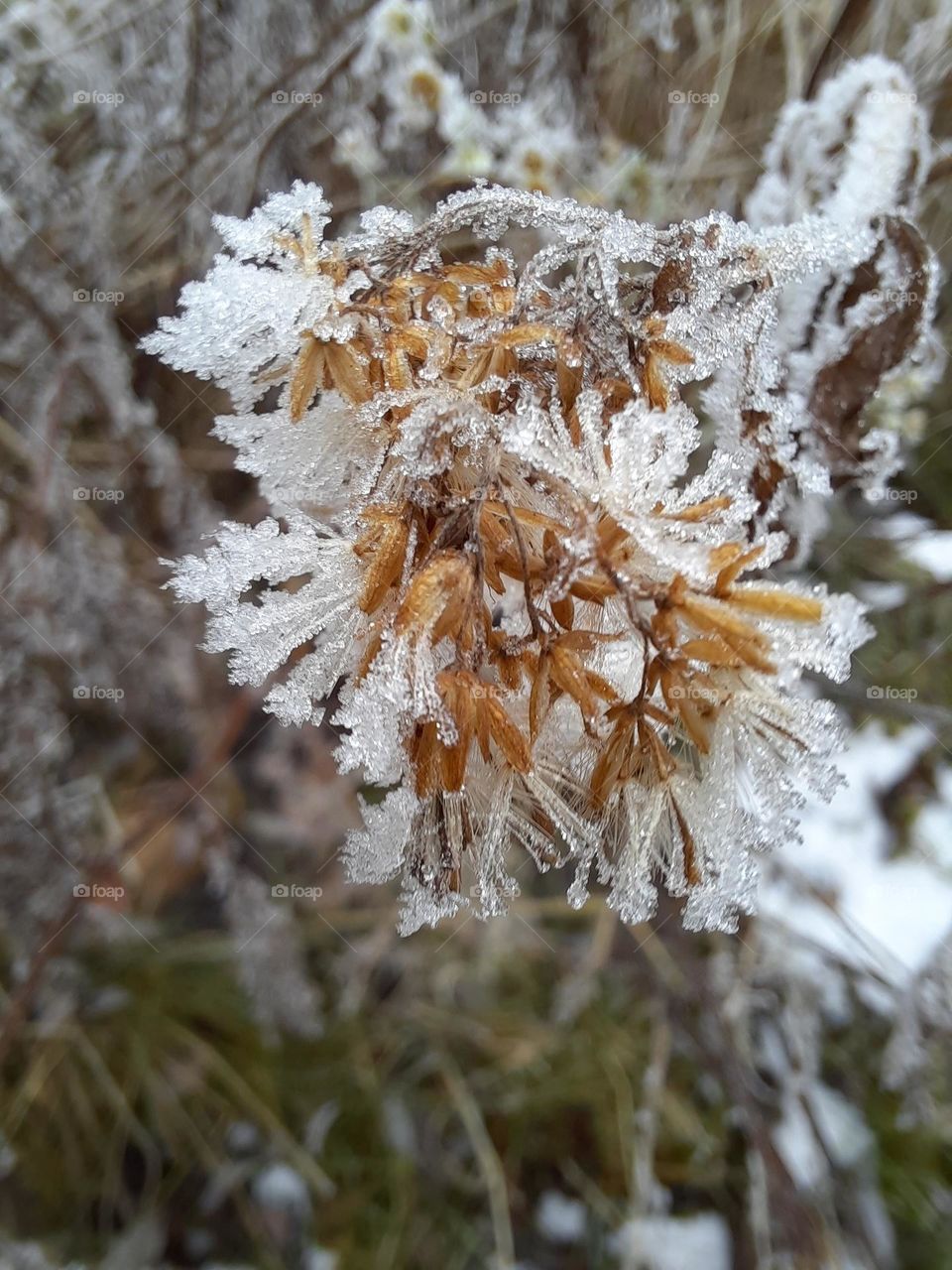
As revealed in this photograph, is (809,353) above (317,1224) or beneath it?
above

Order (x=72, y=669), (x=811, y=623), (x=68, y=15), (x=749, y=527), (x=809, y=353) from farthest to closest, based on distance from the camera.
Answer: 1. (x=72, y=669)
2. (x=68, y=15)
3. (x=809, y=353)
4. (x=749, y=527)
5. (x=811, y=623)

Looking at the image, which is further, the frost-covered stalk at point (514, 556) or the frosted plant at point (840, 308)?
the frosted plant at point (840, 308)

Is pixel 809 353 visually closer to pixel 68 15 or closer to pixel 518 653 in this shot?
pixel 518 653

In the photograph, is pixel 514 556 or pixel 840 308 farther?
pixel 840 308

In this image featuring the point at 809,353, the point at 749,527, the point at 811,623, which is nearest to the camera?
the point at 811,623

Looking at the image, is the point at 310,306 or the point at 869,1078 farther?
the point at 869,1078

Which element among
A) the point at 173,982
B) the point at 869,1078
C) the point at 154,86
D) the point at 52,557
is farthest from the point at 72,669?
the point at 869,1078

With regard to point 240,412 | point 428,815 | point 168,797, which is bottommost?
point 168,797

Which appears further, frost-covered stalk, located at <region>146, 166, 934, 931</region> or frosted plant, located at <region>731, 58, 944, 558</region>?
frosted plant, located at <region>731, 58, 944, 558</region>
